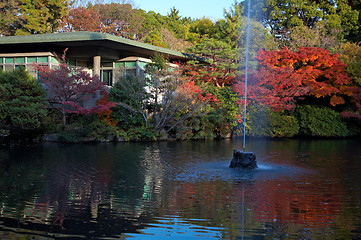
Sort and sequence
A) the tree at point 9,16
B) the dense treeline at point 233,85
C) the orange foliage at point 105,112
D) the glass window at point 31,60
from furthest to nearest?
1. the tree at point 9,16
2. the glass window at point 31,60
3. the dense treeline at point 233,85
4. the orange foliage at point 105,112

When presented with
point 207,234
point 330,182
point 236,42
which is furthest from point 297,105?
point 207,234

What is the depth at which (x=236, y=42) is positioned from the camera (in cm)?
3225

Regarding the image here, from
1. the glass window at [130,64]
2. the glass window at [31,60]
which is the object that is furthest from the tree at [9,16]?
the glass window at [130,64]

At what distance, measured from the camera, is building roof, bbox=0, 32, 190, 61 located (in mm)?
20297

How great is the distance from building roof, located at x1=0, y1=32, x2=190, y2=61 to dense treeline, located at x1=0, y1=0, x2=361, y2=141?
1.84 metres

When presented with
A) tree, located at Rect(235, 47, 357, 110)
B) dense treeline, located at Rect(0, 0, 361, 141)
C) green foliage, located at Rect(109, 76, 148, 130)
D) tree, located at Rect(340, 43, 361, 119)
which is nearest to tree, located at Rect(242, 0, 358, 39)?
dense treeline, located at Rect(0, 0, 361, 141)

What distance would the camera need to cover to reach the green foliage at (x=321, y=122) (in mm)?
25422

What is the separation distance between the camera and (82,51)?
892 inches

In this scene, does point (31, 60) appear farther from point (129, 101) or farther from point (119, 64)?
point (129, 101)

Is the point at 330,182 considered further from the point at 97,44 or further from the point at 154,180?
the point at 97,44

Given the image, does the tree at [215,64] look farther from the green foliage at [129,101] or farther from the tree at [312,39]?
the tree at [312,39]

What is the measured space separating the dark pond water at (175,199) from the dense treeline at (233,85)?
23.1 ft

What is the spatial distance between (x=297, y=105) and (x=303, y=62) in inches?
119

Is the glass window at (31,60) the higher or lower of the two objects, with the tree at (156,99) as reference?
higher
